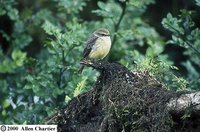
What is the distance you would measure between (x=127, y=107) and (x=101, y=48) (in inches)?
135

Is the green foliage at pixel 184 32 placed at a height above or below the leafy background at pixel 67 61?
above

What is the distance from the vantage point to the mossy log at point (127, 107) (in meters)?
5.66

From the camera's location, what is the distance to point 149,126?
5.79m

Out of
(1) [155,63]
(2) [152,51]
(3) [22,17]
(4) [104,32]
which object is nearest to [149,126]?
(1) [155,63]

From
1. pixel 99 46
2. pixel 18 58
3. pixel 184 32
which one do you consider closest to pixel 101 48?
pixel 99 46

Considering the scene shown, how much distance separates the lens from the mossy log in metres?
5.66

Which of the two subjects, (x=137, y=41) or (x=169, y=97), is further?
(x=137, y=41)

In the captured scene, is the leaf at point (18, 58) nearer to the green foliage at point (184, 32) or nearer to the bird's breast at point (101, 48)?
the bird's breast at point (101, 48)

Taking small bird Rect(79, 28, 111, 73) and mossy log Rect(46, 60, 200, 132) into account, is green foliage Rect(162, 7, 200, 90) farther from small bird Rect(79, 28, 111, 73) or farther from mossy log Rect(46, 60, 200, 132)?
mossy log Rect(46, 60, 200, 132)

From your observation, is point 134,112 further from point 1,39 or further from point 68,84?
point 1,39

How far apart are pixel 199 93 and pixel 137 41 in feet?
21.8

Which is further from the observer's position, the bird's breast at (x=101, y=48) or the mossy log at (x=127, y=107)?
the bird's breast at (x=101, y=48)

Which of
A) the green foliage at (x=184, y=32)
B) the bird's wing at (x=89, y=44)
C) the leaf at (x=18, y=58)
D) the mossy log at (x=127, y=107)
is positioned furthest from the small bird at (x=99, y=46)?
the mossy log at (x=127, y=107)

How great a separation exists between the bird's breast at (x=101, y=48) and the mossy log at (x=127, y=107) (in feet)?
8.78
